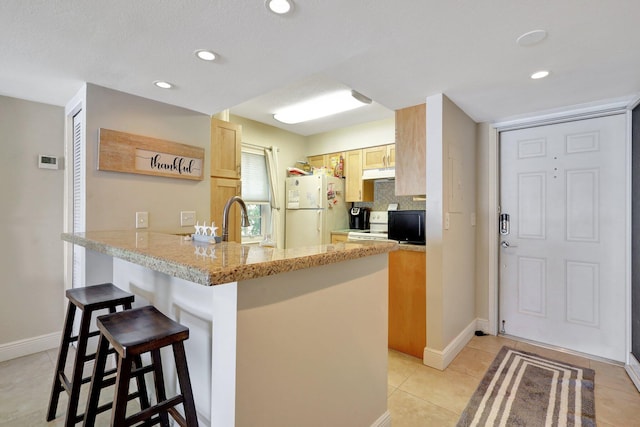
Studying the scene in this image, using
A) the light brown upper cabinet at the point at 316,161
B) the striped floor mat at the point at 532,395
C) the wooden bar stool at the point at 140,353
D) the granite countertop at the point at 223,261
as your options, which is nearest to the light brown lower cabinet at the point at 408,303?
the striped floor mat at the point at 532,395

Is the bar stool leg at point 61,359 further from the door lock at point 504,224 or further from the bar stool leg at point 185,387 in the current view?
the door lock at point 504,224

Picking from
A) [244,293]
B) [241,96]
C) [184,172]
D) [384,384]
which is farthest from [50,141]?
[384,384]

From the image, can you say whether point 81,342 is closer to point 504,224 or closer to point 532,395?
point 532,395

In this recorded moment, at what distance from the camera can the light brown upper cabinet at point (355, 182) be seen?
4.26 metres

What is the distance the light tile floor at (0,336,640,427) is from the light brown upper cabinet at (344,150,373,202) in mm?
2169

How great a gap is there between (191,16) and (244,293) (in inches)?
52.1

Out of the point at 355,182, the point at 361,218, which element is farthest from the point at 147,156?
the point at 361,218

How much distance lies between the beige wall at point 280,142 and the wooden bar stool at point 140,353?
3.06m

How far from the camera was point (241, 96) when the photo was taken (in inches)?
96.4

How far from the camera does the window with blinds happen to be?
4191 mm

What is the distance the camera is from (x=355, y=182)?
4316mm

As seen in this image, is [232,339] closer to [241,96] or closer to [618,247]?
[241,96]

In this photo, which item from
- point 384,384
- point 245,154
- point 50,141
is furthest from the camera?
point 245,154

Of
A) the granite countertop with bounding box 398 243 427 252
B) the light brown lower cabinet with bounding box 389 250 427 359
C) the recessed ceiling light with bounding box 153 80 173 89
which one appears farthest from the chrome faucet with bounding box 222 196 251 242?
the light brown lower cabinet with bounding box 389 250 427 359
